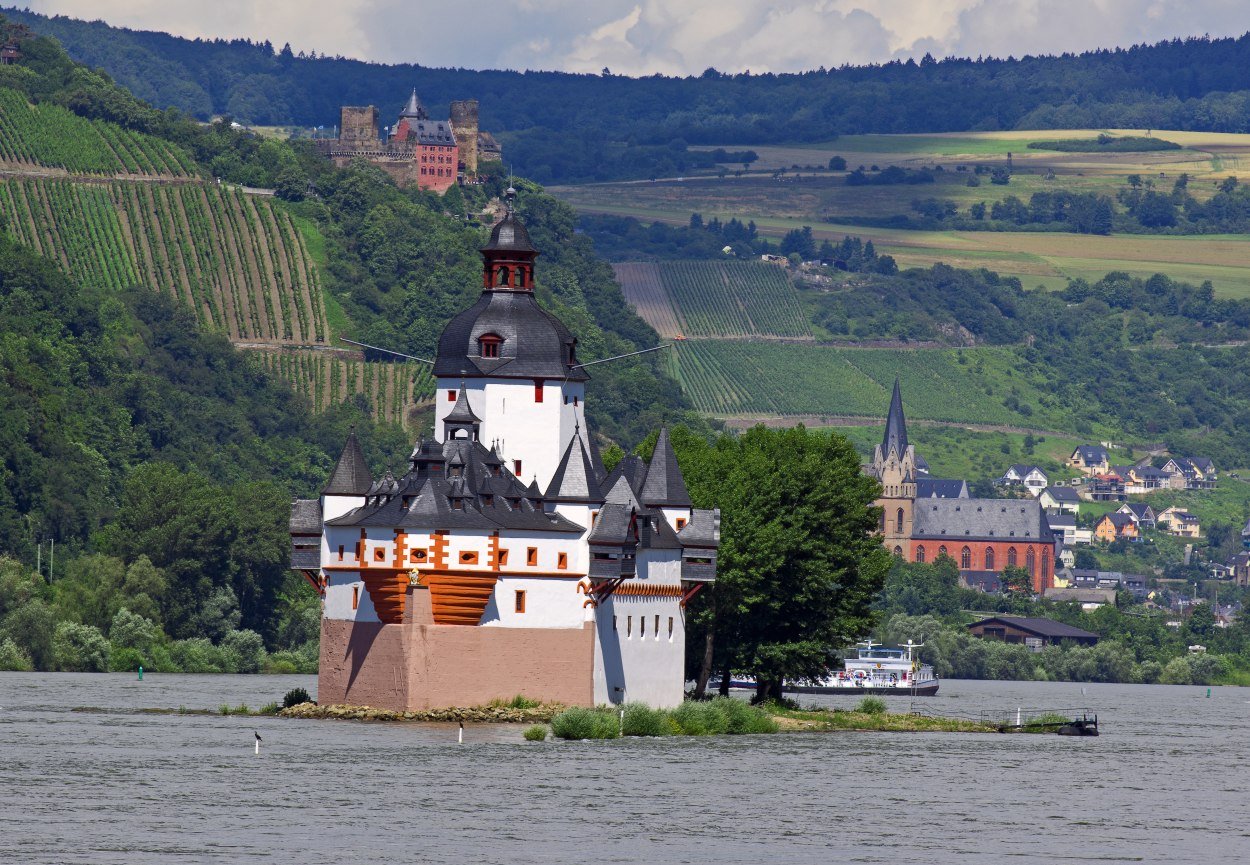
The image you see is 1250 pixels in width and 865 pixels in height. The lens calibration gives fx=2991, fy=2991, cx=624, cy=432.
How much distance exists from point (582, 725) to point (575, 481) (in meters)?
9.08

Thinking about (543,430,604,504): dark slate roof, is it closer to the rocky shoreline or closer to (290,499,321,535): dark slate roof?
the rocky shoreline

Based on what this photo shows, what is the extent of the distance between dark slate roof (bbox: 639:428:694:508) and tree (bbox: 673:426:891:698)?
3.34 metres

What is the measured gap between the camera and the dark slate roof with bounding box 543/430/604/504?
94.8m

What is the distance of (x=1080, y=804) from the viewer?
266ft

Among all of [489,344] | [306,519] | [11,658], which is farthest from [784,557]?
[11,658]

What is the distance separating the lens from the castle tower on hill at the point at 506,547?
301 feet

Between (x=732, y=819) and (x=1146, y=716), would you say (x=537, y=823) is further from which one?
(x=1146, y=716)

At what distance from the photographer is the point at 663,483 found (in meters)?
99.4

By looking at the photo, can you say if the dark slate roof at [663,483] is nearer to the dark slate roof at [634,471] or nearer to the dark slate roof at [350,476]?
the dark slate roof at [634,471]

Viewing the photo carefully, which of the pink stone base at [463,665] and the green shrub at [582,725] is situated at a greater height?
the pink stone base at [463,665]

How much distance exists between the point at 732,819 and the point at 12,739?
25.6 m

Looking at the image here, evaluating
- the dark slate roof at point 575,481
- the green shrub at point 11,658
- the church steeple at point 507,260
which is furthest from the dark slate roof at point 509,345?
the green shrub at point 11,658

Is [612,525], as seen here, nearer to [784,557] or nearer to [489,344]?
[489,344]

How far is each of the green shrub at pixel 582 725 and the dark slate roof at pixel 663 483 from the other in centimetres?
988
